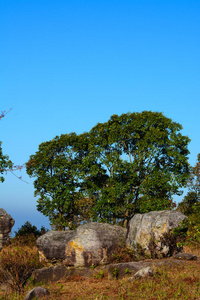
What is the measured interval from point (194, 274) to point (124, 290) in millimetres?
2959

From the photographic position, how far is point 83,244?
56.8 feet

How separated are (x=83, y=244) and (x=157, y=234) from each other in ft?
12.1

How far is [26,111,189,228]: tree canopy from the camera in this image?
25281 millimetres

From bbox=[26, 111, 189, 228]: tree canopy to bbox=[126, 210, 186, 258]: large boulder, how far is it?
719 cm

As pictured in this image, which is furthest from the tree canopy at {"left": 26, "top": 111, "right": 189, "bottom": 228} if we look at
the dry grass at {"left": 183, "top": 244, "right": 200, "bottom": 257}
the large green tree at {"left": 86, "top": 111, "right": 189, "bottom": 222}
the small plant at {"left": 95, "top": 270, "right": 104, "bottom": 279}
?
the small plant at {"left": 95, "top": 270, "right": 104, "bottom": 279}

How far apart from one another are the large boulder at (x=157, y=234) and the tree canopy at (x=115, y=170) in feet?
23.6

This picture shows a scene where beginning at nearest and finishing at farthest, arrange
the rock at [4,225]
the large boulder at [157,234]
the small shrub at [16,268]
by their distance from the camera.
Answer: the small shrub at [16,268], the large boulder at [157,234], the rock at [4,225]

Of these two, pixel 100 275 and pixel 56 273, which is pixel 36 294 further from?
pixel 56 273

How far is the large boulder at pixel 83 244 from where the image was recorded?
56.0 feet

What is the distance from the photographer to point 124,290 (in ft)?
38.8

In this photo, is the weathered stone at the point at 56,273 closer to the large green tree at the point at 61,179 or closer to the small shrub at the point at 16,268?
the small shrub at the point at 16,268

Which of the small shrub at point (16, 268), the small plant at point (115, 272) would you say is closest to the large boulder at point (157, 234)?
the small plant at point (115, 272)

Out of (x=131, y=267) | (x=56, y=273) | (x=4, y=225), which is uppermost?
(x=4, y=225)

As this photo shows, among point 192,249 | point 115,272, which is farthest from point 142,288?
point 192,249
